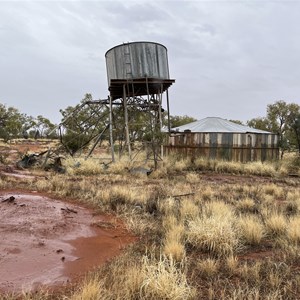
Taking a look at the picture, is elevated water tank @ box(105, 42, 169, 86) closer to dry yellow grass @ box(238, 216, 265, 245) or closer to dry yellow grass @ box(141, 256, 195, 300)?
dry yellow grass @ box(238, 216, 265, 245)

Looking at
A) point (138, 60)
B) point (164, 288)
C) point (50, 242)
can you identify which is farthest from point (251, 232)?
point (138, 60)

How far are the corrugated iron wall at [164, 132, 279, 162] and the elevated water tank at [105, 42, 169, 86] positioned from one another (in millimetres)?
4787

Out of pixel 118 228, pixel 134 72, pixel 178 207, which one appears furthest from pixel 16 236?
pixel 134 72

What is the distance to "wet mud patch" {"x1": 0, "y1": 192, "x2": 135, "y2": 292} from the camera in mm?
4051

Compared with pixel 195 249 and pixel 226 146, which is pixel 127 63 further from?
pixel 195 249

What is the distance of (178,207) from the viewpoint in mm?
7695

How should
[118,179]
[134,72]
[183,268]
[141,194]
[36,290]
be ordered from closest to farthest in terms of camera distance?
[36,290] → [183,268] → [141,194] → [118,179] → [134,72]

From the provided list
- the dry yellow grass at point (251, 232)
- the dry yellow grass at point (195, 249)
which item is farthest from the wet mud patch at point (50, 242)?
the dry yellow grass at point (251, 232)

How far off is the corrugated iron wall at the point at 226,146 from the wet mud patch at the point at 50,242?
12.5 metres

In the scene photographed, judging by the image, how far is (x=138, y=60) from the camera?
52.1 feet

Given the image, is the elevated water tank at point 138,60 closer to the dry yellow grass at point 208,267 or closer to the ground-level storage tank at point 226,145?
the ground-level storage tank at point 226,145

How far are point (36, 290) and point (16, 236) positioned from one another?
6.56 feet

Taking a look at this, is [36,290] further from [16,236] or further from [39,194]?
[39,194]

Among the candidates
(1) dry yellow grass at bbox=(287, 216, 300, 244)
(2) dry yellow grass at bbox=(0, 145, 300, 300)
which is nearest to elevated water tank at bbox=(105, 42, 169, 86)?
(2) dry yellow grass at bbox=(0, 145, 300, 300)
